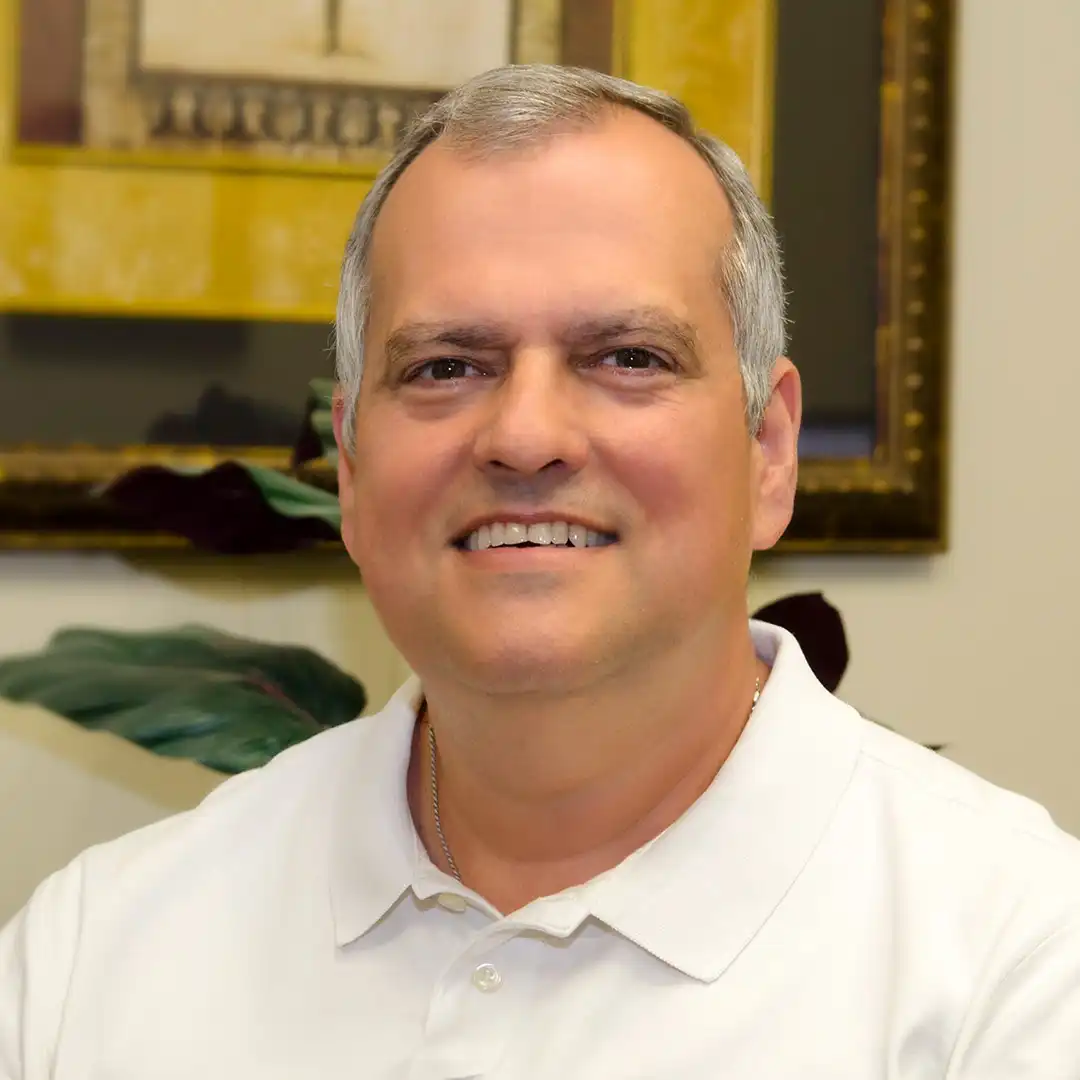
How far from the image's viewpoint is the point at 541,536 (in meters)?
0.85

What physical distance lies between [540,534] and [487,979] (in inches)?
12.3

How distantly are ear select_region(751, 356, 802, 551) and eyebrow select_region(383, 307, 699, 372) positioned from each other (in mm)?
142

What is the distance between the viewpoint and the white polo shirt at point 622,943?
2.58 feet

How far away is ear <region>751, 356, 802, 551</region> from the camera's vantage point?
1001 millimetres

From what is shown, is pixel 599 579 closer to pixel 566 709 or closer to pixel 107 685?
pixel 566 709

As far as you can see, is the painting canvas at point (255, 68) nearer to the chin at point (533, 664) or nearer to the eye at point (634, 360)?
the eye at point (634, 360)

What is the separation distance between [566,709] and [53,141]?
3.29 ft

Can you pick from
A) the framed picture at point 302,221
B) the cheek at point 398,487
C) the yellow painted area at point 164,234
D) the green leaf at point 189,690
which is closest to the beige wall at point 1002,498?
the framed picture at point 302,221

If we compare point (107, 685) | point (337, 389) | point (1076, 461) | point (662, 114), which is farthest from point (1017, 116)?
point (107, 685)

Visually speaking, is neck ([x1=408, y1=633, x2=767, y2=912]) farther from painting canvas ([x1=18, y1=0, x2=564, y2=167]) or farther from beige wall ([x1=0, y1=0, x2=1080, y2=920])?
painting canvas ([x1=18, y1=0, x2=564, y2=167])

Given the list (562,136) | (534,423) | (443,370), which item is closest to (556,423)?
(534,423)

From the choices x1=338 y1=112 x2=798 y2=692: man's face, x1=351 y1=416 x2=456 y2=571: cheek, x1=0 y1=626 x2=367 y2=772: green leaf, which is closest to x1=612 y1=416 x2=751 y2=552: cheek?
x1=338 y1=112 x2=798 y2=692: man's face

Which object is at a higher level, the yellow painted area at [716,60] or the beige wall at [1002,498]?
the yellow painted area at [716,60]

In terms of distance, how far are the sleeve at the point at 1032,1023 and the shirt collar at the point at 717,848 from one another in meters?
0.15
